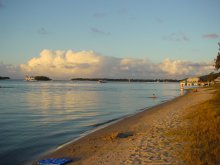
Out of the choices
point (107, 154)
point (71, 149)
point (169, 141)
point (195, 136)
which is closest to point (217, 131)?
point (195, 136)

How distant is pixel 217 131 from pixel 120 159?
6.17m

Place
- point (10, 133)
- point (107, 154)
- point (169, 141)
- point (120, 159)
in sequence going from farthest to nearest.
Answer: point (10, 133), point (169, 141), point (107, 154), point (120, 159)

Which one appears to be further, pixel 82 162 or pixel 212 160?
pixel 82 162

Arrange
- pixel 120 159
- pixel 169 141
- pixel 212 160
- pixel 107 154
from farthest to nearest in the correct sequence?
pixel 169 141
pixel 107 154
pixel 120 159
pixel 212 160

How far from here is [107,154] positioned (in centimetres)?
1152

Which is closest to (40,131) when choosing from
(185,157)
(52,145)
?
(52,145)

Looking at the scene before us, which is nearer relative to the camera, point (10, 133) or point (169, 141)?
point (169, 141)

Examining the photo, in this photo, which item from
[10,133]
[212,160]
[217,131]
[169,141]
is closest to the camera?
[212,160]

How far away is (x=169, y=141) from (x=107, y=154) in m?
3.33

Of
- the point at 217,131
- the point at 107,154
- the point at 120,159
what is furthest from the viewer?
the point at 217,131

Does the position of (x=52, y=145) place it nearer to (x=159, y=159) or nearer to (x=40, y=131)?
(x=40, y=131)

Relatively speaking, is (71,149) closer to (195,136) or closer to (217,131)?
(195,136)

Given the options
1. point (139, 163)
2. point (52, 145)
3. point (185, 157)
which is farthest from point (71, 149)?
point (185, 157)

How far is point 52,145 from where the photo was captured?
50.0ft
